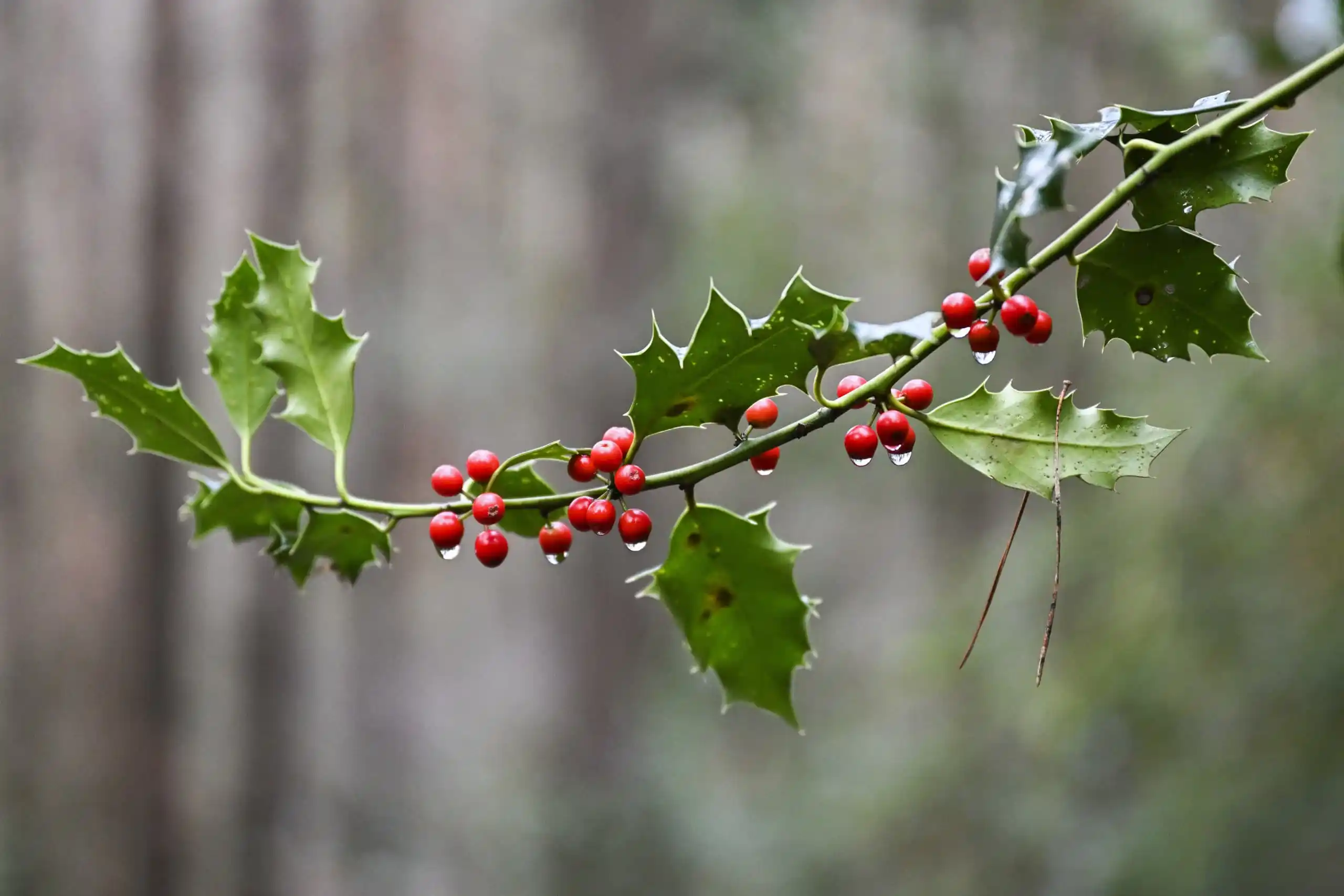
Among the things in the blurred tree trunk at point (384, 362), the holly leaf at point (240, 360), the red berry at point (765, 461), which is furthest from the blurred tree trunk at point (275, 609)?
the red berry at point (765, 461)

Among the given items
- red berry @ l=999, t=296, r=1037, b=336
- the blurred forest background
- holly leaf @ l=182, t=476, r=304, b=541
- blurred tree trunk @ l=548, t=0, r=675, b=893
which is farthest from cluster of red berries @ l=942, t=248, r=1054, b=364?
blurred tree trunk @ l=548, t=0, r=675, b=893

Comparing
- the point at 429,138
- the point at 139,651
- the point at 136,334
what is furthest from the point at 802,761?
the point at 429,138

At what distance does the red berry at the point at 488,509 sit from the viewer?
0.46m

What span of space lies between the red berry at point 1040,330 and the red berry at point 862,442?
0.07m

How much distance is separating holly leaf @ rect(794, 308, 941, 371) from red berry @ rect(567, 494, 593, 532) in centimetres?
12

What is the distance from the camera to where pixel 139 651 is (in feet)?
11.4

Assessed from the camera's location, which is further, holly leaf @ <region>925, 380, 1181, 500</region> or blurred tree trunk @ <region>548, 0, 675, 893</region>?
blurred tree trunk @ <region>548, 0, 675, 893</region>

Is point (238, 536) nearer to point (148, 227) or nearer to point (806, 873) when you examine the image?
point (806, 873)

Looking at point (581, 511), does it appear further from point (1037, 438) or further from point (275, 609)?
point (275, 609)

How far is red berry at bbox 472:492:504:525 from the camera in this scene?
0.46 m

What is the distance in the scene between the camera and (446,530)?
1.55 ft

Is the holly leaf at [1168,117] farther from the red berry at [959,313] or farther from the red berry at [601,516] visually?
the red berry at [601,516]

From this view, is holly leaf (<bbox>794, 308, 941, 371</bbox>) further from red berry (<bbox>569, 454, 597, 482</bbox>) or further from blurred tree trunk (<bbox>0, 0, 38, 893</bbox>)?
blurred tree trunk (<bbox>0, 0, 38, 893</bbox>)

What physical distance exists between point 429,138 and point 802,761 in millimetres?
2900
